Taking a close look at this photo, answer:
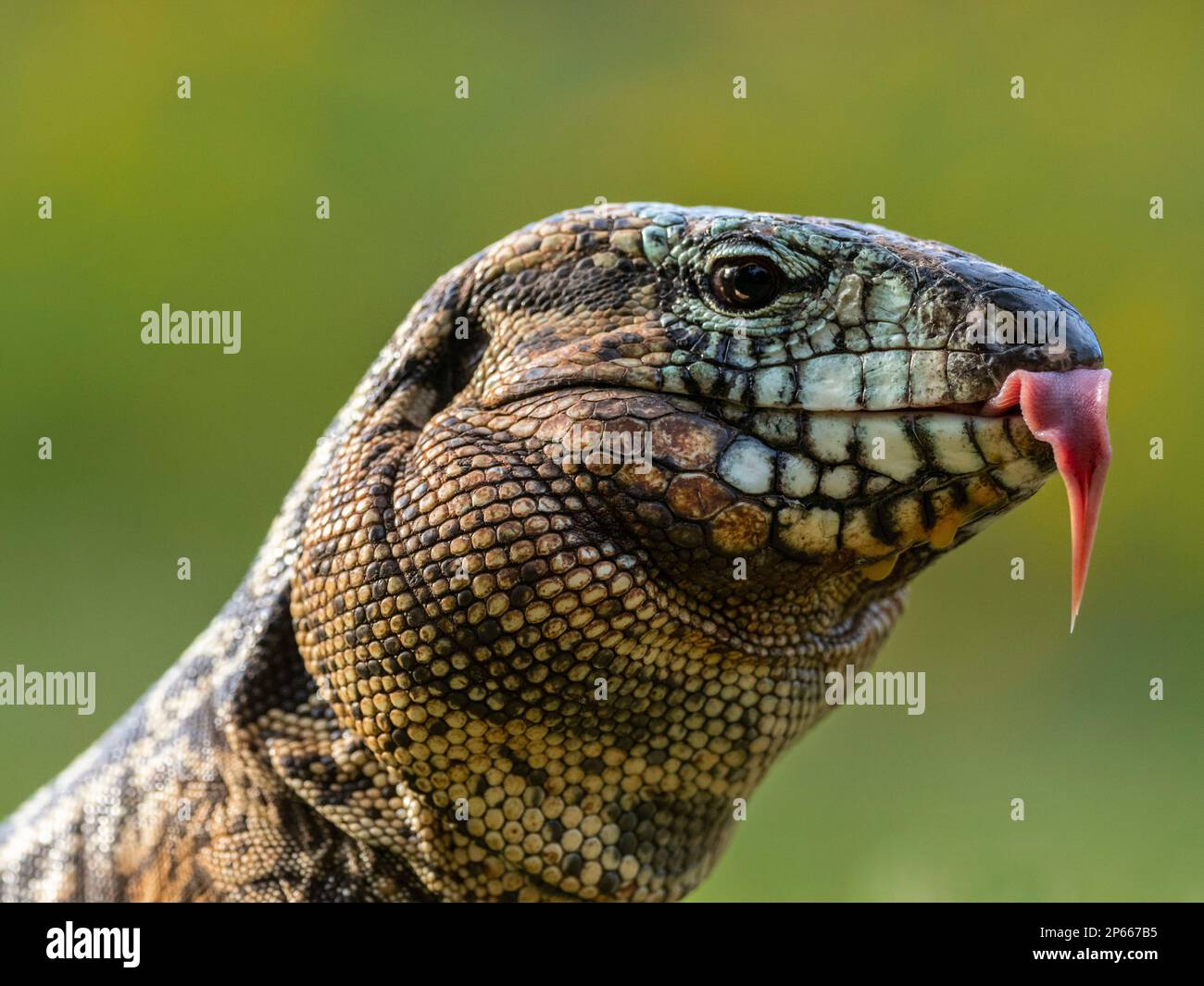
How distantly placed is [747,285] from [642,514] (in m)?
0.74

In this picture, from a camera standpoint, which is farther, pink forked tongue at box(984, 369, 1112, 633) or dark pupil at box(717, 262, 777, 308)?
dark pupil at box(717, 262, 777, 308)

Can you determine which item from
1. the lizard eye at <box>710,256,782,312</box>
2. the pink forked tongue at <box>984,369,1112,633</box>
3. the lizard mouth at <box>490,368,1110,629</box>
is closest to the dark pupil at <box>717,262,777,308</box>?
the lizard eye at <box>710,256,782,312</box>

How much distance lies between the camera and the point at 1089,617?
59.5 ft

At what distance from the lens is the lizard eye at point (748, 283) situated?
15.5ft

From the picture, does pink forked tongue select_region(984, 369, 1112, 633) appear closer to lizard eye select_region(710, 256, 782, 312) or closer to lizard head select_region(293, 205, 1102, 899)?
lizard head select_region(293, 205, 1102, 899)

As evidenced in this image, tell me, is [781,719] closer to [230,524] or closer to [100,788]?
[100,788]

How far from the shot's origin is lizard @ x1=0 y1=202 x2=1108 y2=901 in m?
4.53

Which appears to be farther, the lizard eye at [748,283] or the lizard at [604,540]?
the lizard eye at [748,283]

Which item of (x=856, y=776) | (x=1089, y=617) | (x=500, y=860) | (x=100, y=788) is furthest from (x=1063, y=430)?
(x=1089, y=617)

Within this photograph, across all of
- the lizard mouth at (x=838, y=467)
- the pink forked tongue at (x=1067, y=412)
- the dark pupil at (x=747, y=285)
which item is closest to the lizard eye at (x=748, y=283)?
the dark pupil at (x=747, y=285)

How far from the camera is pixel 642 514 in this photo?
459 centimetres

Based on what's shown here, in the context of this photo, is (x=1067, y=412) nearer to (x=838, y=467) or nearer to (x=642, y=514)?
(x=838, y=467)

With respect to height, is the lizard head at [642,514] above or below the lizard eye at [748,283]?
below

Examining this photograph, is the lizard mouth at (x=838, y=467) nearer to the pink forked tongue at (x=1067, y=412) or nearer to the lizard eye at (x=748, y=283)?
the pink forked tongue at (x=1067, y=412)
